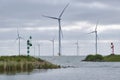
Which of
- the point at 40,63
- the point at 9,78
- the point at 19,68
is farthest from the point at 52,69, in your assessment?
the point at 9,78

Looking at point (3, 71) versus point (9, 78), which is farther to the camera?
point (3, 71)

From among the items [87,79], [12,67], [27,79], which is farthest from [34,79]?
[12,67]

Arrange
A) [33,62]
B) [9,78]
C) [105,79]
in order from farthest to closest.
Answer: [33,62], [9,78], [105,79]

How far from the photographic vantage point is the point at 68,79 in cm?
8200

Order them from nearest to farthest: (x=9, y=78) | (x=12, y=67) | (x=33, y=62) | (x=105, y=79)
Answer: (x=105, y=79), (x=9, y=78), (x=12, y=67), (x=33, y=62)

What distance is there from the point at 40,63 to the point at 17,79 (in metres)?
31.2

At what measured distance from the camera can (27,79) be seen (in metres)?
83.1

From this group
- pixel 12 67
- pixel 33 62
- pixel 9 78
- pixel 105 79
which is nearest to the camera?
pixel 105 79

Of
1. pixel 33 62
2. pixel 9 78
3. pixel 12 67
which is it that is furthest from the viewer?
pixel 33 62

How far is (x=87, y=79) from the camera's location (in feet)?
266

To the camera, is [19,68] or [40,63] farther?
[40,63]

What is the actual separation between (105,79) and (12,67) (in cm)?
2512

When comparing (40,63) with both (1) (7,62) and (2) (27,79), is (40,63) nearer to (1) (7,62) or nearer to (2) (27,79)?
(1) (7,62)

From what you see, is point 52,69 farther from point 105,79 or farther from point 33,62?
point 105,79
